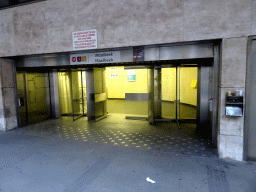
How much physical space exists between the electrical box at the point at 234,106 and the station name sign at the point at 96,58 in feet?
10.7

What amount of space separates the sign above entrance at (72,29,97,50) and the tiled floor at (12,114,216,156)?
2941 millimetres

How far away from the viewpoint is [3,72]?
7113 millimetres

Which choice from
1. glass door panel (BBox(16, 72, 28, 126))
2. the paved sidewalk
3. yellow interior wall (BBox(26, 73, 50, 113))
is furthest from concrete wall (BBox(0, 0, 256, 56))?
the paved sidewalk

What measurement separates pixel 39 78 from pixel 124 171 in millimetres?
7002

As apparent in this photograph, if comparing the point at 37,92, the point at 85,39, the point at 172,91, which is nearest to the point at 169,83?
the point at 172,91

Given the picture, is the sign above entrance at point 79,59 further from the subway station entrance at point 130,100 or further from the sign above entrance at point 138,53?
the sign above entrance at point 138,53

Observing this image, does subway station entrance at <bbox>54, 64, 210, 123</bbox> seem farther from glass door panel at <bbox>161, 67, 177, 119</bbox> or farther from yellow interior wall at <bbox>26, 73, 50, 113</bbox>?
yellow interior wall at <bbox>26, 73, 50, 113</bbox>

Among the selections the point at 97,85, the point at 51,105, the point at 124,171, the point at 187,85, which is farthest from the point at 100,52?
the point at 187,85

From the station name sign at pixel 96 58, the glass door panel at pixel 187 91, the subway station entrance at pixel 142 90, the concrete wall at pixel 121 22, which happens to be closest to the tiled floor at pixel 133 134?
the subway station entrance at pixel 142 90

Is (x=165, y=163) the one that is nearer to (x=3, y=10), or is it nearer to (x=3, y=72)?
(x=3, y=72)

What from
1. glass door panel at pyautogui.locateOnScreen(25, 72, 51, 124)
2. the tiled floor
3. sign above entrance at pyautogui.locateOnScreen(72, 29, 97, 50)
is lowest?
the tiled floor

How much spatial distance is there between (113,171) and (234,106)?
3.08m

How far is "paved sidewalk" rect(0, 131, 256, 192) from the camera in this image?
3445 mm

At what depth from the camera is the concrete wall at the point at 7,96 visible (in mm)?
7121
